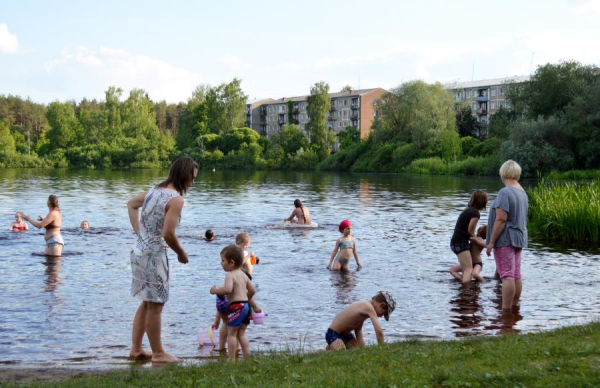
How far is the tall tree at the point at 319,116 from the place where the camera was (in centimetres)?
13788

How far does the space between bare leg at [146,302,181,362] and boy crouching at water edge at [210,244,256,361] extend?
728 millimetres

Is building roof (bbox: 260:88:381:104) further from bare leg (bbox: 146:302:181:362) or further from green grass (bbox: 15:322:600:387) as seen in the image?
green grass (bbox: 15:322:600:387)

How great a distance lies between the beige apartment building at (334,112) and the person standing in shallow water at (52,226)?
423 feet

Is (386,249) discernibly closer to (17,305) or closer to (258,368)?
(17,305)

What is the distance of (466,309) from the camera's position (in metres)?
13.1

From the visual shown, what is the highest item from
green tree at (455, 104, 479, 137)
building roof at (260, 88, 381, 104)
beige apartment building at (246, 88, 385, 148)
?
building roof at (260, 88, 381, 104)

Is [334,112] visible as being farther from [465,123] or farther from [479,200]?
[479,200]

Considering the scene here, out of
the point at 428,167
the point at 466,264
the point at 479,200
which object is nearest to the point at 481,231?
the point at 466,264

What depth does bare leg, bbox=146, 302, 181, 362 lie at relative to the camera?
8.76 m

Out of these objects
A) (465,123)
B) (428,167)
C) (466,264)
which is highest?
(465,123)

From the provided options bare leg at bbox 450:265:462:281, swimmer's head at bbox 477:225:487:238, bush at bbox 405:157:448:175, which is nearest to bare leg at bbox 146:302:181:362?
bare leg at bbox 450:265:462:281

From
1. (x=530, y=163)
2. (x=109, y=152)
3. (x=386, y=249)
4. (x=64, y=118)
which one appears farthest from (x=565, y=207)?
(x=64, y=118)

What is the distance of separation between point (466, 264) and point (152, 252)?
915cm

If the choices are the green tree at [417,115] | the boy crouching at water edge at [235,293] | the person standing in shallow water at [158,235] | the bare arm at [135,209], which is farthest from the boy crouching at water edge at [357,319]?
→ the green tree at [417,115]
